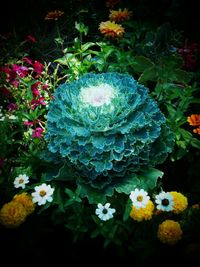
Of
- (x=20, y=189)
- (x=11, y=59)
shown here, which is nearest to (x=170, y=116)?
(x=20, y=189)

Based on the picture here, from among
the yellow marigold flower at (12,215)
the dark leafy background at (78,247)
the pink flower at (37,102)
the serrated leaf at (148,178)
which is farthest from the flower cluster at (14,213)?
the pink flower at (37,102)

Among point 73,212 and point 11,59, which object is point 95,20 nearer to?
point 11,59

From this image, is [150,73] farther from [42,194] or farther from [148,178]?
[42,194]

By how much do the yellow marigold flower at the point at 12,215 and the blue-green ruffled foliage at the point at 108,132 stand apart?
1.11ft

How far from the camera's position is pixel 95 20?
285cm

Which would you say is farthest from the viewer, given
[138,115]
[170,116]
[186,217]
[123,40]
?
[123,40]

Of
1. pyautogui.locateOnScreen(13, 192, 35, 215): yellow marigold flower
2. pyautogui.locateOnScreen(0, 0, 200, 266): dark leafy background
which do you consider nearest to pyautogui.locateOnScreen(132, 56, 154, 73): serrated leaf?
pyautogui.locateOnScreen(0, 0, 200, 266): dark leafy background

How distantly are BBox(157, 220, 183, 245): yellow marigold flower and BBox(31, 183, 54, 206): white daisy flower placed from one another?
0.52 meters

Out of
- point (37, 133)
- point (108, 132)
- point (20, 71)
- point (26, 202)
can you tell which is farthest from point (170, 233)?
point (20, 71)

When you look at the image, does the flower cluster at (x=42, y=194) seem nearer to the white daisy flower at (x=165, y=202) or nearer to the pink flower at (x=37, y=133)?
the pink flower at (x=37, y=133)

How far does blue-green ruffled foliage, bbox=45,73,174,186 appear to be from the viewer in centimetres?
162

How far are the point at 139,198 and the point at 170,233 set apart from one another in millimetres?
205

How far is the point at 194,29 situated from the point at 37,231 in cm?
200

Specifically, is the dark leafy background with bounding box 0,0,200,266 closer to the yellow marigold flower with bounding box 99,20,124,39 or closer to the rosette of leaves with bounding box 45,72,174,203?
the rosette of leaves with bounding box 45,72,174,203
